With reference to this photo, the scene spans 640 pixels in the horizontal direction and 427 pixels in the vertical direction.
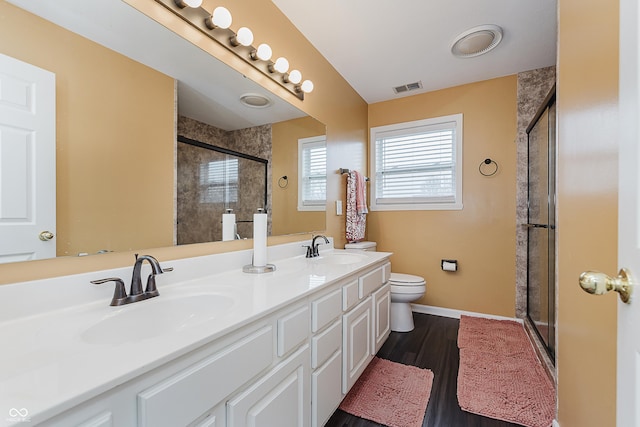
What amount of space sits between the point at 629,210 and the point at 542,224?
6.24ft

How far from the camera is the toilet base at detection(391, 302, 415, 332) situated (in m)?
2.45

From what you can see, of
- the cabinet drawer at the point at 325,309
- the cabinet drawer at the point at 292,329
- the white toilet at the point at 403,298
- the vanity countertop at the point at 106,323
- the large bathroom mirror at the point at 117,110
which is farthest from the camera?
the white toilet at the point at 403,298

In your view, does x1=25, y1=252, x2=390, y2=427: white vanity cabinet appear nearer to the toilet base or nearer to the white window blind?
the white window blind

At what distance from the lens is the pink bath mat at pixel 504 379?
146 cm

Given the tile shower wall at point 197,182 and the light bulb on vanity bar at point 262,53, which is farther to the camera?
the light bulb on vanity bar at point 262,53

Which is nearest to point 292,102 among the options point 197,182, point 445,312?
point 197,182

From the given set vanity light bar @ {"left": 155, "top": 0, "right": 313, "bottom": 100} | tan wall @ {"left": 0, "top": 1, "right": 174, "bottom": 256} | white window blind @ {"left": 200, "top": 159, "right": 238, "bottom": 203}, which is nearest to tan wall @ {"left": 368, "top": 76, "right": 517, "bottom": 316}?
vanity light bar @ {"left": 155, "top": 0, "right": 313, "bottom": 100}

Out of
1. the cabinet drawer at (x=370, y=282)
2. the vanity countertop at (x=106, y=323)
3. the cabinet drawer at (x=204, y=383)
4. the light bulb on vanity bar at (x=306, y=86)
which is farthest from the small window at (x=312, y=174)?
the cabinet drawer at (x=204, y=383)

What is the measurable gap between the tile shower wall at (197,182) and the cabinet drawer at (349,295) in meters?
0.62

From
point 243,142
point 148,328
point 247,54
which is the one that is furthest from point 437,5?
point 148,328

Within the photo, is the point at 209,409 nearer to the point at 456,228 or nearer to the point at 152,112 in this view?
the point at 152,112

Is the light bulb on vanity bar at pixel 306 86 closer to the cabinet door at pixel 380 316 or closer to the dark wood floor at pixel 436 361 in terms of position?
the cabinet door at pixel 380 316

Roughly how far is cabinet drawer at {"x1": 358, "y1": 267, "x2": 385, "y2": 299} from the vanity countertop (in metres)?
0.29

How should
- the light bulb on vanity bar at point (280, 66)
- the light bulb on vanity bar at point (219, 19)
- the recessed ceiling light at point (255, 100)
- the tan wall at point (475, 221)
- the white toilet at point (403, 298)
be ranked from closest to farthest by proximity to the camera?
the light bulb on vanity bar at point (219, 19) < the recessed ceiling light at point (255, 100) < the light bulb on vanity bar at point (280, 66) < the white toilet at point (403, 298) < the tan wall at point (475, 221)
